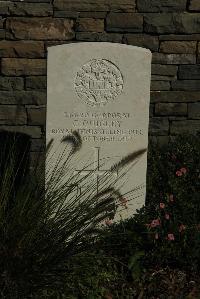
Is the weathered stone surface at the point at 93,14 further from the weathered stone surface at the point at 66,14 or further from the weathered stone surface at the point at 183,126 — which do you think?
the weathered stone surface at the point at 183,126

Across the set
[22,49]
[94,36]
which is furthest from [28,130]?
[94,36]

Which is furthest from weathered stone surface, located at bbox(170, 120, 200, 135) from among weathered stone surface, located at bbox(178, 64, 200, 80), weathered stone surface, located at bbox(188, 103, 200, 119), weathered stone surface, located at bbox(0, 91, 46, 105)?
weathered stone surface, located at bbox(0, 91, 46, 105)

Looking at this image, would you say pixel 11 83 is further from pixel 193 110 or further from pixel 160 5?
pixel 193 110

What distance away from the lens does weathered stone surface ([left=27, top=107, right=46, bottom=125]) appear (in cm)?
494

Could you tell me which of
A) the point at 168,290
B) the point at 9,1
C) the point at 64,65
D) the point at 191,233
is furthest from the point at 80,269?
the point at 9,1

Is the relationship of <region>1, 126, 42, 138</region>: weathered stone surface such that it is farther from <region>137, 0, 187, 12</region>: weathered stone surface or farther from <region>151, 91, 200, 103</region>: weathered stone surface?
<region>137, 0, 187, 12</region>: weathered stone surface

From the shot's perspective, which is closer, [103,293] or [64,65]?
[103,293]

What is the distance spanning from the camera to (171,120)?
16.7ft

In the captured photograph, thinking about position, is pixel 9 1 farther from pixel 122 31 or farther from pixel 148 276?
pixel 148 276

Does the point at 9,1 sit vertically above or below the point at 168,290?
above

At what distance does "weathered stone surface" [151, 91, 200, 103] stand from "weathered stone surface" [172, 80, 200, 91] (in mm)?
38

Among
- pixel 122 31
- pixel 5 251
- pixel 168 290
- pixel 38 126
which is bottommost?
pixel 168 290

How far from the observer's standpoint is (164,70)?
4938 millimetres

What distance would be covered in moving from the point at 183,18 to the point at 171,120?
0.92 meters
